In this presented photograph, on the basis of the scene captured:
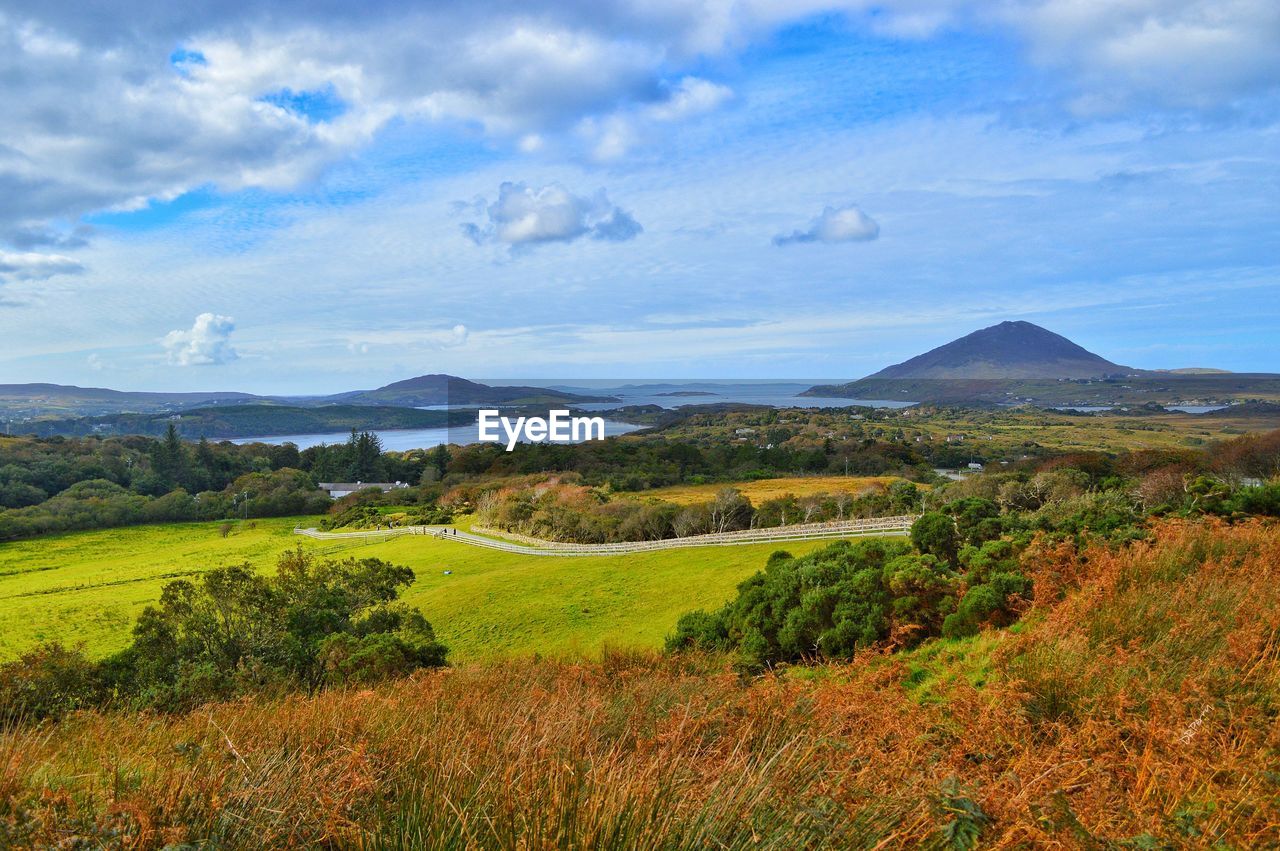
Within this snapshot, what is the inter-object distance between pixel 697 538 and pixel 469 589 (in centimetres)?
1008

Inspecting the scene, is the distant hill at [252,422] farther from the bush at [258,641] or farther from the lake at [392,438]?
the bush at [258,641]

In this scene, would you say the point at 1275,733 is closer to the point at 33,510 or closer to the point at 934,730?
the point at 934,730

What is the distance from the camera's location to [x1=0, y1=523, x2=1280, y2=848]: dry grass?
243cm

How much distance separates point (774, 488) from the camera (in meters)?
47.9

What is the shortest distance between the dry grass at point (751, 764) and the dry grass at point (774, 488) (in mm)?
33831

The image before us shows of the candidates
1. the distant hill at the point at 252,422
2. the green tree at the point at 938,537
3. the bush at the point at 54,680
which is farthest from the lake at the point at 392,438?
the green tree at the point at 938,537

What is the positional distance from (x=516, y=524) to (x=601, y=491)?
290 inches

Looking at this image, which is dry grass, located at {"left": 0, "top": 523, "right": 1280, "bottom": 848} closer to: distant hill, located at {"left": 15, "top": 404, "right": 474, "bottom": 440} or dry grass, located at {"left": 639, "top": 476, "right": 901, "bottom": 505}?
dry grass, located at {"left": 639, "top": 476, "right": 901, "bottom": 505}

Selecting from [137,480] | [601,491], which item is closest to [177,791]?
[601,491]

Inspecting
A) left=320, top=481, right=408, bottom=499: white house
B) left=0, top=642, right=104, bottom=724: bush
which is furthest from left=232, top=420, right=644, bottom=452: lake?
left=0, top=642, right=104, bottom=724: bush

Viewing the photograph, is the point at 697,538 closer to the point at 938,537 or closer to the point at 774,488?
the point at 938,537

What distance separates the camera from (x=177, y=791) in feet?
8.84

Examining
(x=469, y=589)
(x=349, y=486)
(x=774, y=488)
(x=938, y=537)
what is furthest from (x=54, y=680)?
(x=349, y=486)

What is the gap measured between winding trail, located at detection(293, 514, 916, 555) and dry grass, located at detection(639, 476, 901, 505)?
7.87 meters
